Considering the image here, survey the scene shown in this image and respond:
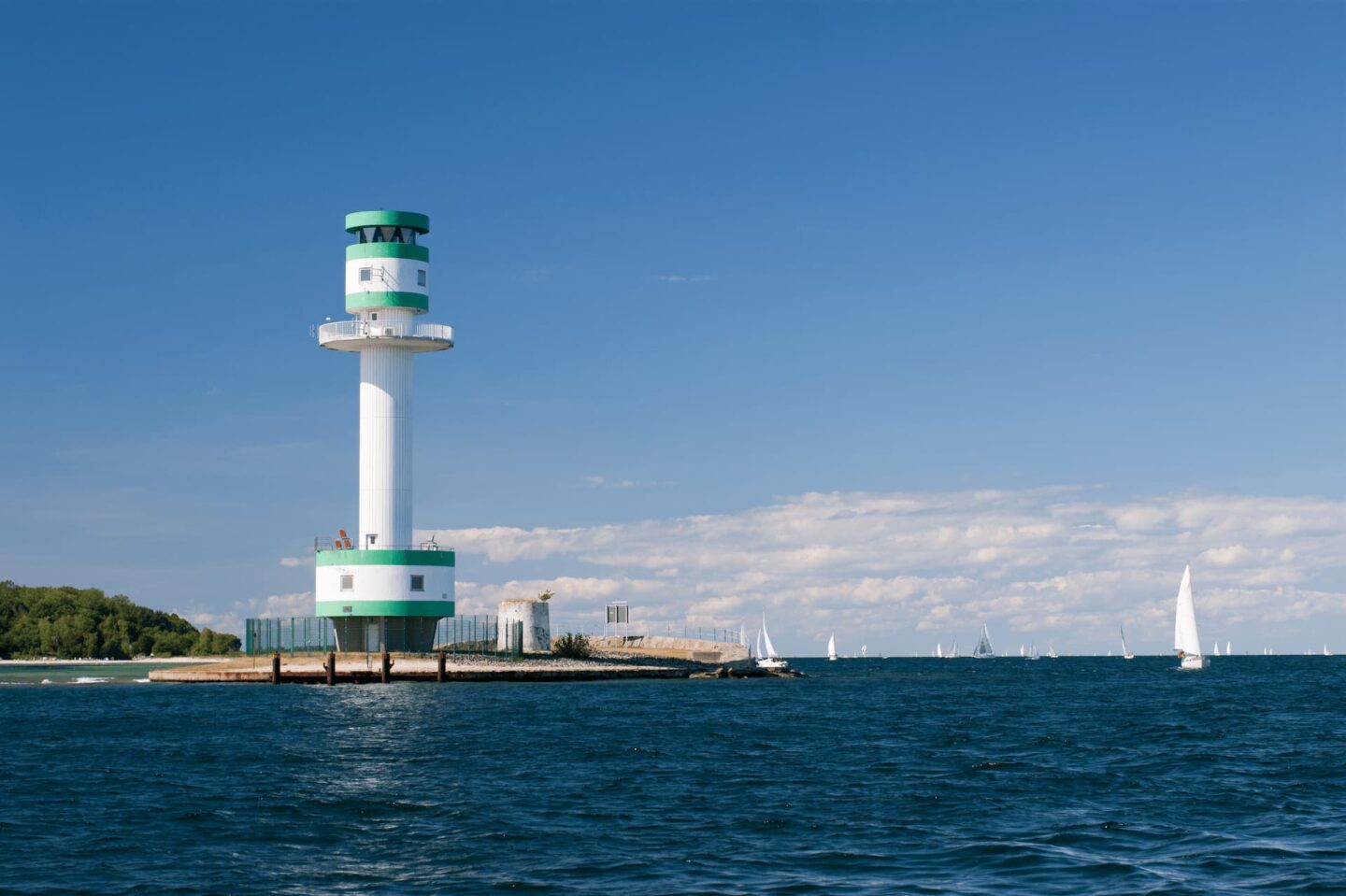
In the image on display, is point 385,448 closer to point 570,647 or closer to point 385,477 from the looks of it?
point 385,477

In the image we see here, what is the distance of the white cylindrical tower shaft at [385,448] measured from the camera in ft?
279

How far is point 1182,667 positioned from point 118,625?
102669mm

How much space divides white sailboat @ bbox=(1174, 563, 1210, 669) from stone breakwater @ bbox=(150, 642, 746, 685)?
217ft

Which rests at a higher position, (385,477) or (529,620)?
(385,477)

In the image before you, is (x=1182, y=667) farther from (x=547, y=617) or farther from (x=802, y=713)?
(x=802, y=713)

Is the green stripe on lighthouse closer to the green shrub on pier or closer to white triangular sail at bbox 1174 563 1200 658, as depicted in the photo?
the green shrub on pier

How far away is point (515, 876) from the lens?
2603 cm

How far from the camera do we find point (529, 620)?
3883 inches

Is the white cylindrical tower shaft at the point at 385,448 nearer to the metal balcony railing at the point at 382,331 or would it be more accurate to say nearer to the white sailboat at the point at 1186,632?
the metal balcony railing at the point at 382,331

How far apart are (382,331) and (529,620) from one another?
2291 centimetres

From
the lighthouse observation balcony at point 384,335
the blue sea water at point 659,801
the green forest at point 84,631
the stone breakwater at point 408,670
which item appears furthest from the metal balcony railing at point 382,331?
the green forest at point 84,631

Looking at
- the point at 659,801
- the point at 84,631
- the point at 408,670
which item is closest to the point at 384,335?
the point at 408,670

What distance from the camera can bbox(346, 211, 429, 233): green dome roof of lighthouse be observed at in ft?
289

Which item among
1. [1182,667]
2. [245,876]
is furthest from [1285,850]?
[1182,667]
